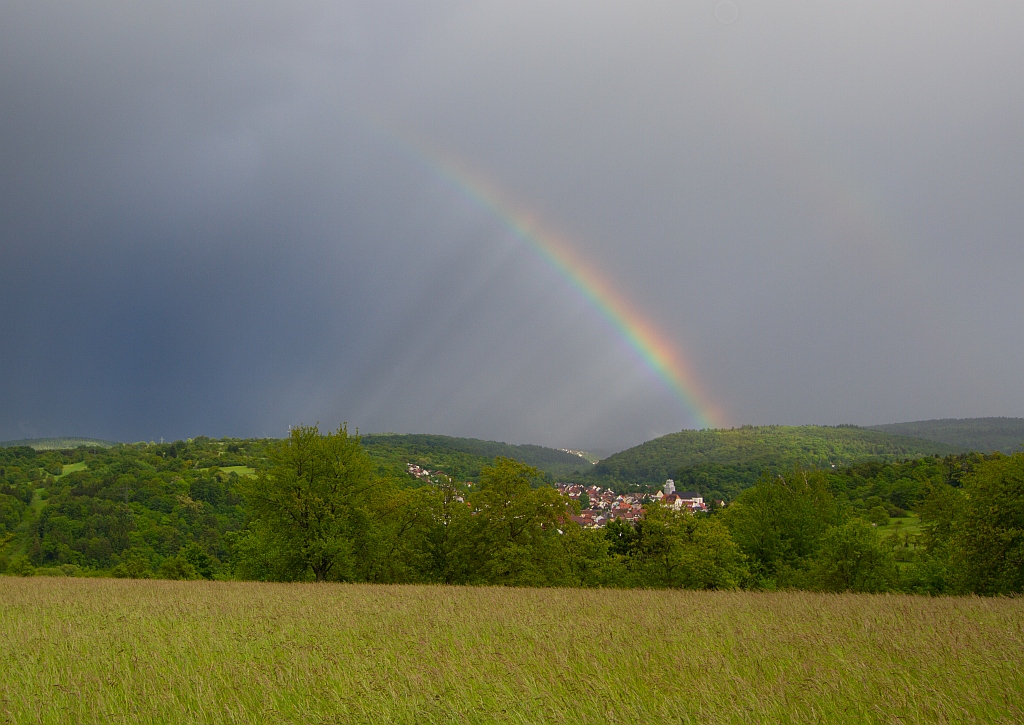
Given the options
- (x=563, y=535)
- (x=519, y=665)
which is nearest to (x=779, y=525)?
(x=563, y=535)

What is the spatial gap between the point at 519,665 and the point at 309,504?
27.1 m

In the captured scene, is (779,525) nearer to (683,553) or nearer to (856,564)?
(856,564)

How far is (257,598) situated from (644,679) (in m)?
9.31

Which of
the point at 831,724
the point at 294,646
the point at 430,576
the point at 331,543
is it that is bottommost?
the point at 430,576

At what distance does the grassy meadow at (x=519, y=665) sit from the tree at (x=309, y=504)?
21.1m

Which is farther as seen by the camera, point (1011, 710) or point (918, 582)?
point (918, 582)

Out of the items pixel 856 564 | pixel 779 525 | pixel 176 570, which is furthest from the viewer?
pixel 176 570

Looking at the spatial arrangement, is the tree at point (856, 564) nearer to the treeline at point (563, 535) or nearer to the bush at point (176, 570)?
the treeline at point (563, 535)

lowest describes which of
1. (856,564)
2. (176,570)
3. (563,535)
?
(176,570)

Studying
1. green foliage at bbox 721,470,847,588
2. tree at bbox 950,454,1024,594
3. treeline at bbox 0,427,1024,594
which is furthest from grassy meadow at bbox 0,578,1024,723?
green foliage at bbox 721,470,847,588

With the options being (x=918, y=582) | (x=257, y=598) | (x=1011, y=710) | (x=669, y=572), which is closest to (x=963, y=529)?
(x=669, y=572)

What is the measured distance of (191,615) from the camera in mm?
9352

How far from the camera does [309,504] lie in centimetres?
3030

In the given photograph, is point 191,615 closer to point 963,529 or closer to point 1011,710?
point 1011,710
